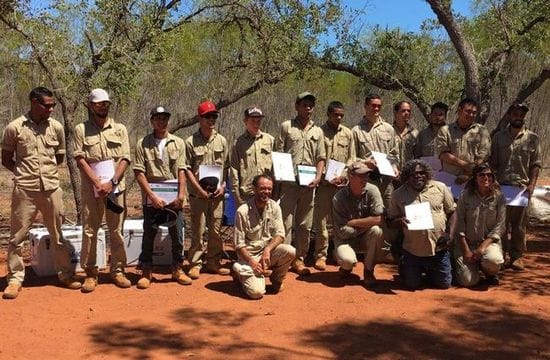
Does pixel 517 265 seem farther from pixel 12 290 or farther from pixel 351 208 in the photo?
Answer: pixel 12 290

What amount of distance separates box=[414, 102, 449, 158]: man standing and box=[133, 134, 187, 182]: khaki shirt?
303 centimetres

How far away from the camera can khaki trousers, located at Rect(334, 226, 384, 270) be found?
6.26 m

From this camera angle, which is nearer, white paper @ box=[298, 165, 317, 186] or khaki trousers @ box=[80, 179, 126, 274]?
khaki trousers @ box=[80, 179, 126, 274]

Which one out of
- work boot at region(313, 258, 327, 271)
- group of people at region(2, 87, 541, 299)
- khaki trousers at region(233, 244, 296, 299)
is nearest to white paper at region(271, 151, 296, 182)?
group of people at region(2, 87, 541, 299)

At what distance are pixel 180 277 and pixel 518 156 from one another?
14.1 feet

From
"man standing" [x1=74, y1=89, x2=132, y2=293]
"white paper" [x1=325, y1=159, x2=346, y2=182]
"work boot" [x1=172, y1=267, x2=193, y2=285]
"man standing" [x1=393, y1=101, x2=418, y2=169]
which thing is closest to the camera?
"man standing" [x1=74, y1=89, x2=132, y2=293]

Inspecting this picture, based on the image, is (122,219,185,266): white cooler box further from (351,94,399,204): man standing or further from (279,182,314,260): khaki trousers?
(351,94,399,204): man standing

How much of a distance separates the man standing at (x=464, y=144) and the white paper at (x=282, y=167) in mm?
1817

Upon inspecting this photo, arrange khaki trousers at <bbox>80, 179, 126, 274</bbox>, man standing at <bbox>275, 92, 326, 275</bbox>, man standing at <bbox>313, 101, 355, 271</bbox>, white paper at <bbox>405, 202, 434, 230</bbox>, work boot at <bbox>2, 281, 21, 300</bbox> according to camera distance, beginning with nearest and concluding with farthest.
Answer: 1. work boot at <bbox>2, 281, 21, 300</bbox>
2. khaki trousers at <bbox>80, 179, 126, 274</bbox>
3. white paper at <bbox>405, 202, 434, 230</bbox>
4. man standing at <bbox>275, 92, 326, 275</bbox>
5. man standing at <bbox>313, 101, 355, 271</bbox>

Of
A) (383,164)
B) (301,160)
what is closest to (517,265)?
(383,164)

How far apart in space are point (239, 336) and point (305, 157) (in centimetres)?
274

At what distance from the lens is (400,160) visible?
7277 millimetres

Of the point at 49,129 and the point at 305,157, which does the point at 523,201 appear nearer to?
the point at 305,157

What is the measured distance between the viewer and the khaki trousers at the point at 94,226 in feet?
19.3
